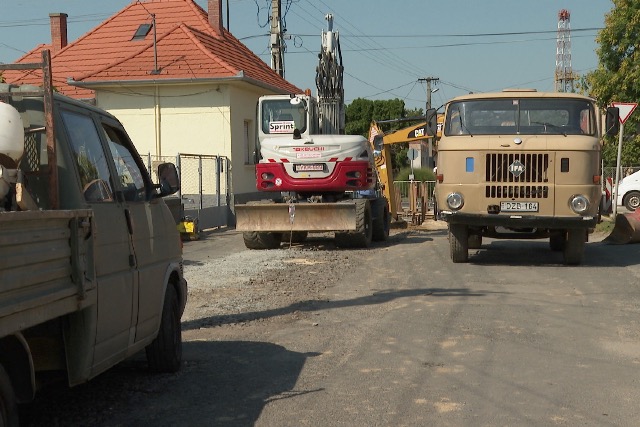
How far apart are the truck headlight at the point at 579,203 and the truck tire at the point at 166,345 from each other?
28.0ft

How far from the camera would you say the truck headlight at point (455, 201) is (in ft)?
47.0

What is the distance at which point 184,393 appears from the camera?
637 centimetres

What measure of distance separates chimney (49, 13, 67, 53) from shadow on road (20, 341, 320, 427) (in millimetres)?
32350

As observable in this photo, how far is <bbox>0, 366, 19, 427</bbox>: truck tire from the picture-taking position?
411 centimetres

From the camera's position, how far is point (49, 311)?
14.9 feet

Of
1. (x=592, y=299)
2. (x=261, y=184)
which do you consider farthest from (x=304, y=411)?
(x=261, y=184)

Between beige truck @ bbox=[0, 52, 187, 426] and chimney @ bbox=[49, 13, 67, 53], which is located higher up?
chimney @ bbox=[49, 13, 67, 53]

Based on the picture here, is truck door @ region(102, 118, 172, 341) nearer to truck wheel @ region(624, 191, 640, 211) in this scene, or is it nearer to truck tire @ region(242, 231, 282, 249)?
truck tire @ region(242, 231, 282, 249)

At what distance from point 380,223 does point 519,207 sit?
5.92m

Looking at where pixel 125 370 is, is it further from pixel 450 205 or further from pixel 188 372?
pixel 450 205

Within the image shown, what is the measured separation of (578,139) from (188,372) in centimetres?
910

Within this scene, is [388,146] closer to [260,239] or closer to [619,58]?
[260,239]

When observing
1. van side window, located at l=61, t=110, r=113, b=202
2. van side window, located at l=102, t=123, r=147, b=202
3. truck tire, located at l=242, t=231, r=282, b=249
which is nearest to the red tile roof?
truck tire, located at l=242, t=231, r=282, b=249

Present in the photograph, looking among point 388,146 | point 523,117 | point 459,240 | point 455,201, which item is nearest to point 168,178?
point 455,201
